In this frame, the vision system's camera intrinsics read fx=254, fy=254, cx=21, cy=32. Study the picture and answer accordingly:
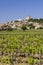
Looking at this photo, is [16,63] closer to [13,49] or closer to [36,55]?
[36,55]

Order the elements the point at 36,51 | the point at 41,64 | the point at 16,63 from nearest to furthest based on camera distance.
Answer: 1. the point at 41,64
2. the point at 16,63
3. the point at 36,51

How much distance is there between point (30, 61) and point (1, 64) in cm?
183

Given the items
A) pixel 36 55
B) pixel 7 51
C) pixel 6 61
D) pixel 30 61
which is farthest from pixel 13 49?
pixel 30 61

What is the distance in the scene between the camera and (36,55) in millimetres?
14461

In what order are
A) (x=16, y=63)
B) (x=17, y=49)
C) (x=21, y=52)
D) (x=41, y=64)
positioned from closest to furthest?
(x=41, y=64) < (x=16, y=63) < (x=21, y=52) < (x=17, y=49)

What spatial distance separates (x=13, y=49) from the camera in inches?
619

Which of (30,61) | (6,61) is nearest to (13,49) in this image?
(6,61)

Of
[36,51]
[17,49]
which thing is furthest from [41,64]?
[17,49]

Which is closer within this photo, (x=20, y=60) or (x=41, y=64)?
(x=41, y=64)

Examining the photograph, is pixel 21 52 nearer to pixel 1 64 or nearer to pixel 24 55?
pixel 24 55

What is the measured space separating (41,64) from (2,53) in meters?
4.68

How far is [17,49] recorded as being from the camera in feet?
54.2

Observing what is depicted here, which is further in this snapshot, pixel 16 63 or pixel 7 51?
pixel 7 51

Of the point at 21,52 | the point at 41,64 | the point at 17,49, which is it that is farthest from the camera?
the point at 17,49
